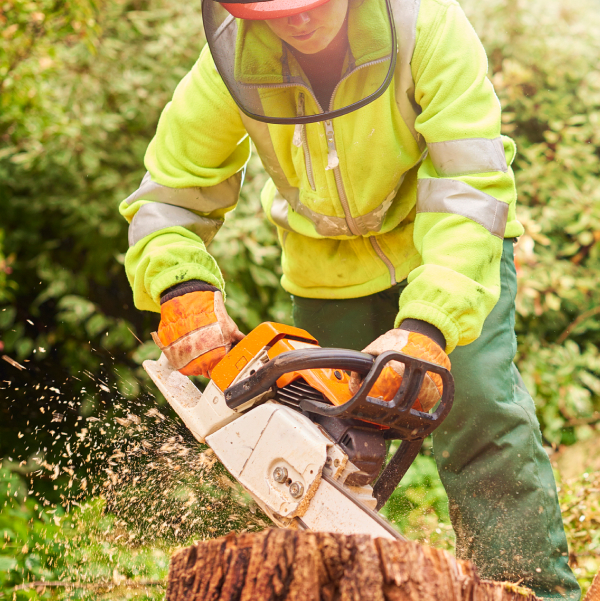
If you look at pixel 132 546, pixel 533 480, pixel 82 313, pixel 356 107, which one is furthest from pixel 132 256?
pixel 82 313

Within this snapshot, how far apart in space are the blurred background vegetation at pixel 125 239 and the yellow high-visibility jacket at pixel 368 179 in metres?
1.01

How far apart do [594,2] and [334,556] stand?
5.34 meters

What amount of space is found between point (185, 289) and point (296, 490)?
0.74m

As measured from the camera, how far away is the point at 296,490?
1.45 metres

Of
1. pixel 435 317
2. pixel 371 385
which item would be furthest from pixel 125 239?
pixel 371 385

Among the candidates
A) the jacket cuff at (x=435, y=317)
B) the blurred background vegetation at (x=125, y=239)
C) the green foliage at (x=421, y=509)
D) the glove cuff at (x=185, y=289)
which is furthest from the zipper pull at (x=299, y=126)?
the green foliage at (x=421, y=509)

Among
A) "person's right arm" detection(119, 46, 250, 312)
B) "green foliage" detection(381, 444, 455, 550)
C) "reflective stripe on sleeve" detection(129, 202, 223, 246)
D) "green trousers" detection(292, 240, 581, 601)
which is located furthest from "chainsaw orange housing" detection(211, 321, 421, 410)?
"green foliage" detection(381, 444, 455, 550)

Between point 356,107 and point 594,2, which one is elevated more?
point 356,107

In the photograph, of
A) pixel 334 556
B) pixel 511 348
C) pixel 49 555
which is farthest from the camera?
pixel 49 555

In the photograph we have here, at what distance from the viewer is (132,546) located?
2.44 metres

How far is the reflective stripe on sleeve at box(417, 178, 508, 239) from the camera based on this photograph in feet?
5.54

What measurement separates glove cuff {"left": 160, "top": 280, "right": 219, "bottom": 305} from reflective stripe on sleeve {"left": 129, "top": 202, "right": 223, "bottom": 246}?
228mm

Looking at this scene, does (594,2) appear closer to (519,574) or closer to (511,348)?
(511,348)

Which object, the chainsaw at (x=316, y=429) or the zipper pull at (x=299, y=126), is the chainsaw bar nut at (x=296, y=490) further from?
the zipper pull at (x=299, y=126)
